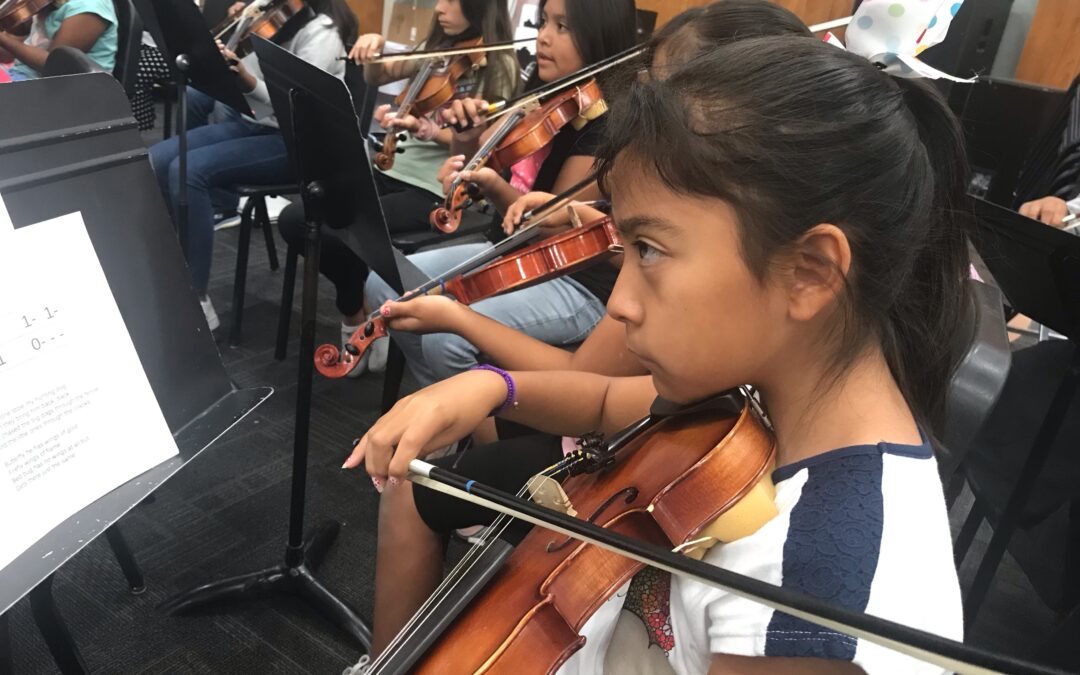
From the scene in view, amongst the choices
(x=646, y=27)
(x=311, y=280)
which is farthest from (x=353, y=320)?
(x=646, y=27)

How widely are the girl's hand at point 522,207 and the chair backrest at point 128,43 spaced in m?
1.49

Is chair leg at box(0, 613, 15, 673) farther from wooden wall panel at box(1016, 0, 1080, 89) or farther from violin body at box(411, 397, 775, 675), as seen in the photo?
wooden wall panel at box(1016, 0, 1080, 89)

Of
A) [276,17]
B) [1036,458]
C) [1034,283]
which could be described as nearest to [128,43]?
[276,17]

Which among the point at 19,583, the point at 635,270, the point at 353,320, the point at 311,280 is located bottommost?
the point at 353,320

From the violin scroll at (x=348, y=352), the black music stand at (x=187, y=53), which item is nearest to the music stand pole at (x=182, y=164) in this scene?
the black music stand at (x=187, y=53)

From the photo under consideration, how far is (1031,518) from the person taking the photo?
1.29 metres

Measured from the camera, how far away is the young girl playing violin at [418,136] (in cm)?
225

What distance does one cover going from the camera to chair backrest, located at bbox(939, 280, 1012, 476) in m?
0.95

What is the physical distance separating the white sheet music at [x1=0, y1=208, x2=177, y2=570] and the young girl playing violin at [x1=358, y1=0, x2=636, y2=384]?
76 cm

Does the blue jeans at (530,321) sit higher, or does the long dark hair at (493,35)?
the long dark hair at (493,35)

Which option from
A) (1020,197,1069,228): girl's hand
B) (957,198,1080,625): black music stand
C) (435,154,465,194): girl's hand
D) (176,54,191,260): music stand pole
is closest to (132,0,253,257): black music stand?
(176,54,191,260): music stand pole

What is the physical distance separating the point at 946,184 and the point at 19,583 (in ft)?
3.32

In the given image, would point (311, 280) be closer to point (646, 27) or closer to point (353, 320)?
point (353, 320)

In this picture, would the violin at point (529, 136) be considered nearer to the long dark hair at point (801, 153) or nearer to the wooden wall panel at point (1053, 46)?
the long dark hair at point (801, 153)
